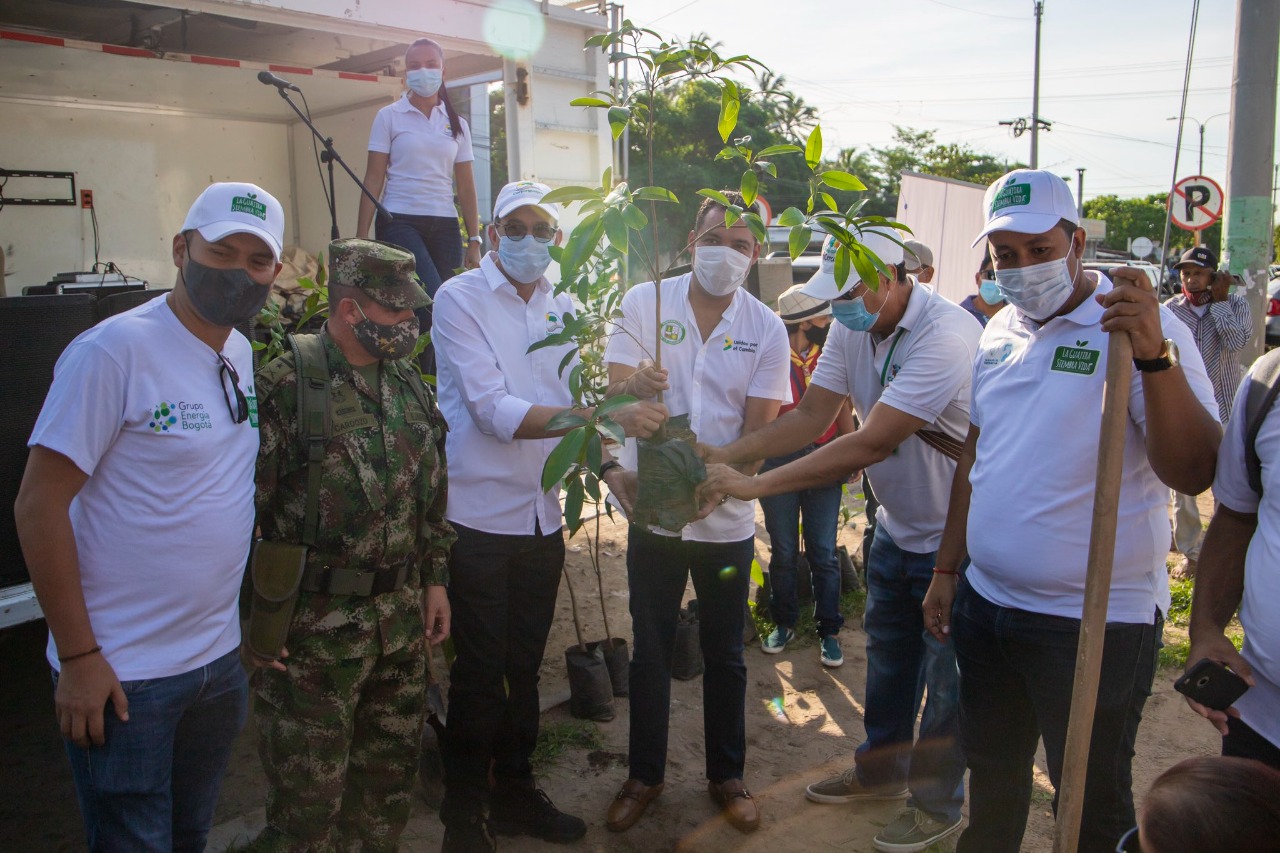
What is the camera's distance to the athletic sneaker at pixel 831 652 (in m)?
5.21

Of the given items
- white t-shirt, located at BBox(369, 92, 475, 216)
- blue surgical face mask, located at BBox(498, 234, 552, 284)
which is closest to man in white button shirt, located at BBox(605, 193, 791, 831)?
blue surgical face mask, located at BBox(498, 234, 552, 284)

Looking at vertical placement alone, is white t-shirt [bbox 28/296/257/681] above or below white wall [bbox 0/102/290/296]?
below

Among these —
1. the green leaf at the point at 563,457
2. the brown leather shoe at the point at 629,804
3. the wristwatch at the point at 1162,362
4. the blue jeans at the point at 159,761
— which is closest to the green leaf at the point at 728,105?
the green leaf at the point at 563,457

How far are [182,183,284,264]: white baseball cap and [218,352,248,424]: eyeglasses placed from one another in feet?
1.03

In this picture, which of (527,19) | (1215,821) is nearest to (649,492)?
(1215,821)

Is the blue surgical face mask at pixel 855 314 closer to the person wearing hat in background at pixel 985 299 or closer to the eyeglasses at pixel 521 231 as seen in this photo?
the eyeglasses at pixel 521 231

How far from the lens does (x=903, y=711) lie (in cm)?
365

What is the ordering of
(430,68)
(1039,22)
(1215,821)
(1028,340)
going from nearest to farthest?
(1215,821)
(1028,340)
(430,68)
(1039,22)

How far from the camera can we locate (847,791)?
12.5 ft

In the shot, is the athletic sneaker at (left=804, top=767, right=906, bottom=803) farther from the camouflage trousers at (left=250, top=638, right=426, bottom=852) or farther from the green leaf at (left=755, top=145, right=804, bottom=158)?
the green leaf at (left=755, top=145, right=804, bottom=158)

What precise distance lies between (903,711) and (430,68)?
4.29 meters

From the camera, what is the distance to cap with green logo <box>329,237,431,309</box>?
8.42 feet

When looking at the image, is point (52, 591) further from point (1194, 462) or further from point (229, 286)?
point (1194, 462)

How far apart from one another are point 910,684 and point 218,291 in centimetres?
289
